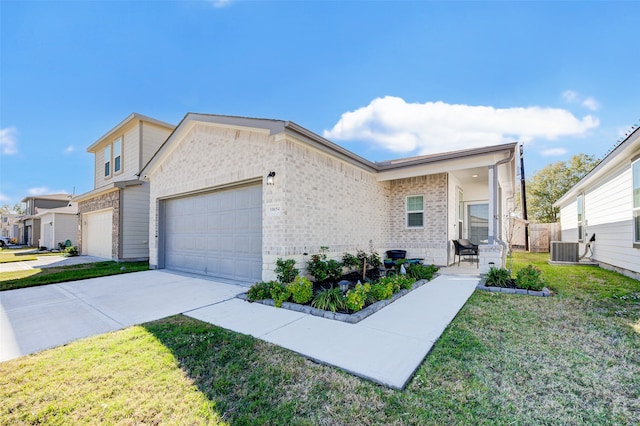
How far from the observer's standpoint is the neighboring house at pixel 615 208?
7.17 meters

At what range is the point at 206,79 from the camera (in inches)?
495

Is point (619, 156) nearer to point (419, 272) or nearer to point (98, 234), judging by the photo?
point (419, 272)

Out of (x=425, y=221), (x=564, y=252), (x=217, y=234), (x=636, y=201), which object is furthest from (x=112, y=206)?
(x=564, y=252)

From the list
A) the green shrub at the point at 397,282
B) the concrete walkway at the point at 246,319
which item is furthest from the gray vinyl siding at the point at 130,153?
the green shrub at the point at 397,282

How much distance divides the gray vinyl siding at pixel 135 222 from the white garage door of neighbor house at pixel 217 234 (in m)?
3.49

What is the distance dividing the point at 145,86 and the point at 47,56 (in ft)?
11.2

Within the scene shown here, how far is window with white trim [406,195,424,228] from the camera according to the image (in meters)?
10.2

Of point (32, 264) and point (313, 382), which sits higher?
point (313, 382)

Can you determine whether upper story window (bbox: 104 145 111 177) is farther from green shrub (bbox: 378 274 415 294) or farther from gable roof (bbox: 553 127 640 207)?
gable roof (bbox: 553 127 640 207)

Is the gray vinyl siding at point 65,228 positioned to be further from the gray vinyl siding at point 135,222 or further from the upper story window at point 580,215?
the upper story window at point 580,215

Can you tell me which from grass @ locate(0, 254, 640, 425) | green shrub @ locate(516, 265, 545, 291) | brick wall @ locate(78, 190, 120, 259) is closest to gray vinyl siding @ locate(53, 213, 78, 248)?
brick wall @ locate(78, 190, 120, 259)

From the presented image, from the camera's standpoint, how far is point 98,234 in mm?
14422

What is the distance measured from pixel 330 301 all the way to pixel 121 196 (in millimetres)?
11534

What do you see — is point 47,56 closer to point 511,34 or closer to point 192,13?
point 192,13
